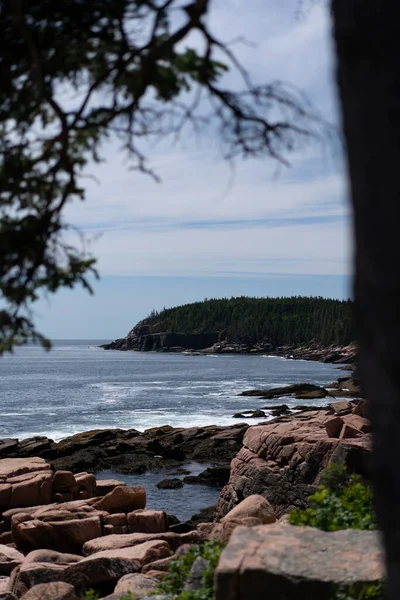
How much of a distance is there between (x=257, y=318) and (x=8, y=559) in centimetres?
16208

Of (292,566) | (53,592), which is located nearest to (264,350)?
(53,592)

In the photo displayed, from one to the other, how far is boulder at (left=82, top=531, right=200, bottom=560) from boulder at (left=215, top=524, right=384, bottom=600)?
6.58 m

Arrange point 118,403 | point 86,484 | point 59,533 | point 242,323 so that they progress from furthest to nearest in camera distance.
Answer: point 242,323, point 118,403, point 86,484, point 59,533

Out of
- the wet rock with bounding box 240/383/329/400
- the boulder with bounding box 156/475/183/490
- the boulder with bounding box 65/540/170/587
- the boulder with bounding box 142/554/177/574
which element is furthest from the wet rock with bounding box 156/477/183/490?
the wet rock with bounding box 240/383/329/400

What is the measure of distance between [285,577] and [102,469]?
23.3 metres

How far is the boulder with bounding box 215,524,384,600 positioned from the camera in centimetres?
505

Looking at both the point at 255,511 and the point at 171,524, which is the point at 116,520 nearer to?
the point at 171,524

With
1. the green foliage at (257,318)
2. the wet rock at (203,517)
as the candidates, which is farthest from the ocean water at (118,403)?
the green foliage at (257,318)

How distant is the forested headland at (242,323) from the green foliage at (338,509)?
148544mm

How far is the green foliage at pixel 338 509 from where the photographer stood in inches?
249

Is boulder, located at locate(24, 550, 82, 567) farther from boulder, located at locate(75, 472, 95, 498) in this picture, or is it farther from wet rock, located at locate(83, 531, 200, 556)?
boulder, located at locate(75, 472, 95, 498)

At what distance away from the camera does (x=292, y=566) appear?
5156 mm

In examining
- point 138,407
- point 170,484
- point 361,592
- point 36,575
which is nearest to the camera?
point 361,592

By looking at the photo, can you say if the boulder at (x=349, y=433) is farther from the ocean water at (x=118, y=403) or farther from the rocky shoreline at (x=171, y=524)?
the ocean water at (x=118, y=403)
